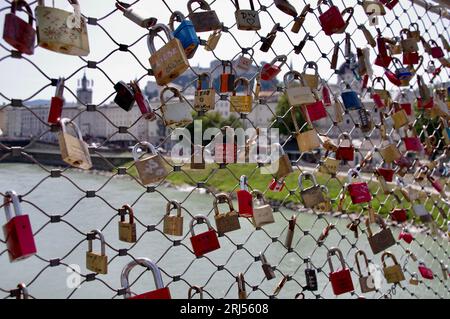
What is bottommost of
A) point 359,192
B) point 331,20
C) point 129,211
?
point 129,211

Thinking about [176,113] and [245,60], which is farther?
[245,60]

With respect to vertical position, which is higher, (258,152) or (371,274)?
(258,152)

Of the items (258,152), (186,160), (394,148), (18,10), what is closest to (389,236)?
(394,148)

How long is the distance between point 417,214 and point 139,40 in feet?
3.07

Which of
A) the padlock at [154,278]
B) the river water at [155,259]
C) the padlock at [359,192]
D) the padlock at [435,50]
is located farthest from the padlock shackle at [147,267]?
the river water at [155,259]

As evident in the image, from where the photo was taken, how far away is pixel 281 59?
0.86m

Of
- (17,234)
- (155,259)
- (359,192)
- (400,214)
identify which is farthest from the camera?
(155,259)

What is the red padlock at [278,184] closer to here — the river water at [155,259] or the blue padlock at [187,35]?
the blue padlock at [187,35]

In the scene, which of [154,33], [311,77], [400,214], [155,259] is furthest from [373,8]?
[155,259]

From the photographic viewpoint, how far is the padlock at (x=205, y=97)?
0.72 meters

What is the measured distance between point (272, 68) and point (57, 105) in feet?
1.42

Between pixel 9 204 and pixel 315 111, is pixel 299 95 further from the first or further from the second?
pixel 9 204

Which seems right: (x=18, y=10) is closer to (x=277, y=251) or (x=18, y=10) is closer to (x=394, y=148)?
(x=394, y=148)

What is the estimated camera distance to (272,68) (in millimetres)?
849
